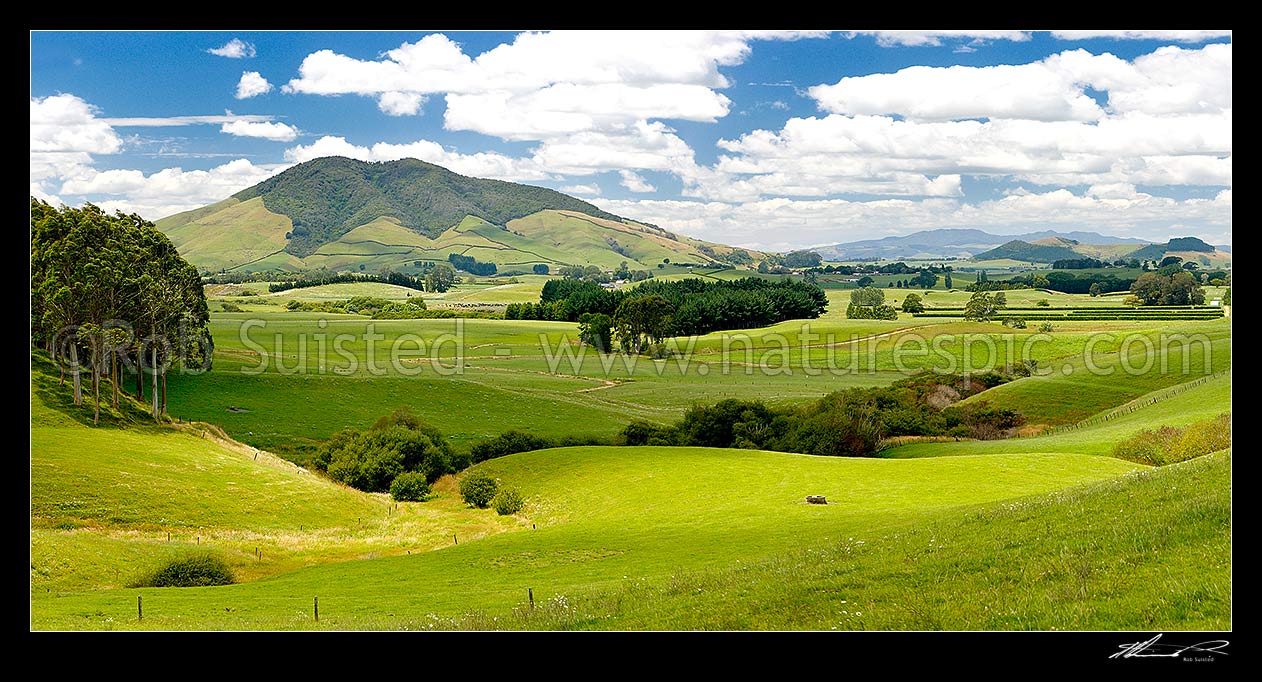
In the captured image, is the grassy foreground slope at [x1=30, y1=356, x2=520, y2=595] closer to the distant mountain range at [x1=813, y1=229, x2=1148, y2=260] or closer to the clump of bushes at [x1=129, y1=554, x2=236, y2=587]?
the clump of bushes at [x1=129, y1=554, x2=236, y2=587]

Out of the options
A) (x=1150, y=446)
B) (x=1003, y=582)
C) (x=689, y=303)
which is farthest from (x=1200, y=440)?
(x=689, y=303)

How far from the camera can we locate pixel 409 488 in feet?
155

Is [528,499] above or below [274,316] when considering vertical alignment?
below

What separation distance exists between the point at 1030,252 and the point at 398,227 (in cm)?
13360

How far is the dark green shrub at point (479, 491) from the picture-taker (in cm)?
4419

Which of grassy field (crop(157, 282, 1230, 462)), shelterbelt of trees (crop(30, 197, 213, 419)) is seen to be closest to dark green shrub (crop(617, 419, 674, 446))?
grassy field (crop(157, 282, 1230, 462))

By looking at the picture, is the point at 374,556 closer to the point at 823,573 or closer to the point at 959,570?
the point at 823,573

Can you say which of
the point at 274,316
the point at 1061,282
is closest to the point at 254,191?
the point at 274,316

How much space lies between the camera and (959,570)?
11.7 metres

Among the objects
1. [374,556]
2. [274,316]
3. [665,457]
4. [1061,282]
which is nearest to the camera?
[374,556]

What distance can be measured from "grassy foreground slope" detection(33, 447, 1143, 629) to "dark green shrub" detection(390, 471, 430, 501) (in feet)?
25.0

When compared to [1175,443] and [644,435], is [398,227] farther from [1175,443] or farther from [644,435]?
[1175,443]

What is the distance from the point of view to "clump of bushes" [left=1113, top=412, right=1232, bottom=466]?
3578 cm
